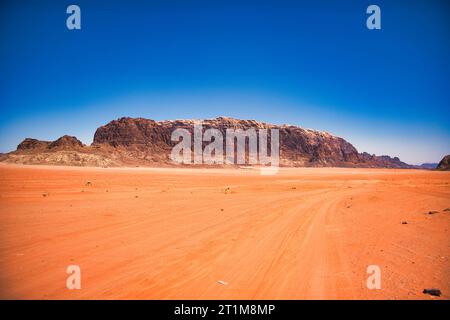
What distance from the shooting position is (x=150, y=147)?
14150cm

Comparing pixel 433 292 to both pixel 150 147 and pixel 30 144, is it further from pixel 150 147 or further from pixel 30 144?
pixel 150 147

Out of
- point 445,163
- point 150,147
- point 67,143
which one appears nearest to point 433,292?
point 67,143

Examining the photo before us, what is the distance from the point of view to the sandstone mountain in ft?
272

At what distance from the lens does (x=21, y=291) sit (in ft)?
14.4

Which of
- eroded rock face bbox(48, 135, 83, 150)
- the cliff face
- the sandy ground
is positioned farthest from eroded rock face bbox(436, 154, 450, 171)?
eroded rock face bbox(48, 135, 83, 150)

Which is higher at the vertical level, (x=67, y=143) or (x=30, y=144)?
(x=30, y=144)

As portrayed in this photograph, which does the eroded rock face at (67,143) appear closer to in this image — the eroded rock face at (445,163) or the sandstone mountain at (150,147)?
the sandstone mountain at (150,147)

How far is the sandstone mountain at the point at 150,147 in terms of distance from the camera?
82.8 meters

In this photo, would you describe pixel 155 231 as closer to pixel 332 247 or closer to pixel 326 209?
pixel 332 247

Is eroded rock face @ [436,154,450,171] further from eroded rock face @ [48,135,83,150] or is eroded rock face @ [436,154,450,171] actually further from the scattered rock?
eroded rock face @ [48,135,83,150]

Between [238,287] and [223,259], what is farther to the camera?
[223,259]

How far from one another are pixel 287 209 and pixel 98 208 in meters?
8.32
